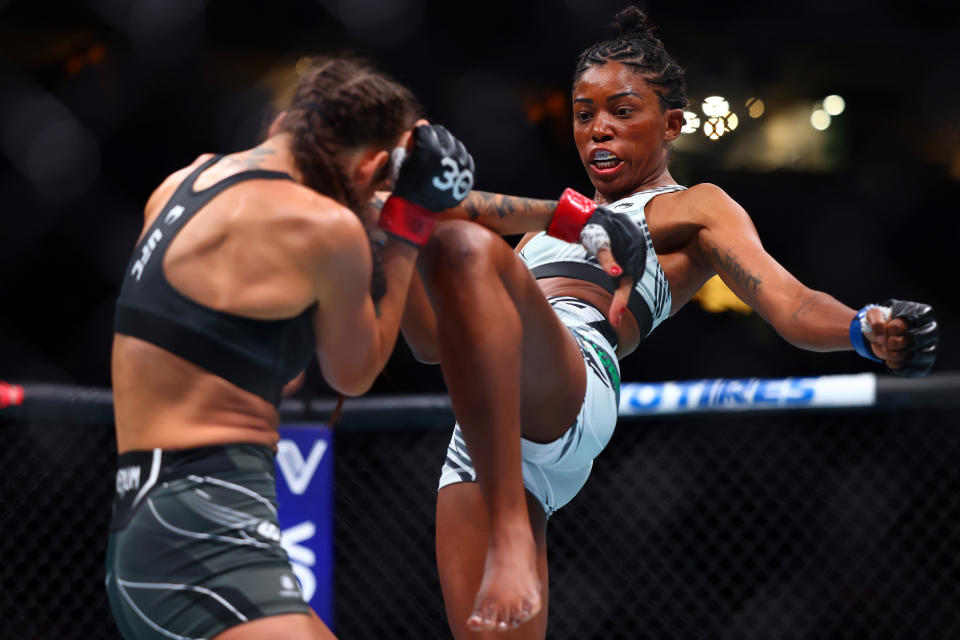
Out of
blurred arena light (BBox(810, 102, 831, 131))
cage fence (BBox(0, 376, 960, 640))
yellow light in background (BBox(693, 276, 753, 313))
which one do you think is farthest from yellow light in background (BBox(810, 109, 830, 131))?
cage fence (BBox(0, 376, 960, 640))

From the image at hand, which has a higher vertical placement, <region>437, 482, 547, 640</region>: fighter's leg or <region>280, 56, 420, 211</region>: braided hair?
<region>280, 56, 420, 211</region>: braided hair

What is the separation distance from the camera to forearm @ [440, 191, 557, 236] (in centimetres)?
145

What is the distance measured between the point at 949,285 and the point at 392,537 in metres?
1.80

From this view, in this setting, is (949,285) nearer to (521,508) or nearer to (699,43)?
(699,43)

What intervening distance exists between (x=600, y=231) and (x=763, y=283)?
1.25ft

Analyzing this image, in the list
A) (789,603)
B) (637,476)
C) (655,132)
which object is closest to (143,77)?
(655,132)

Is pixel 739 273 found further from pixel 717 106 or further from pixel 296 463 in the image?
pixel 717 106

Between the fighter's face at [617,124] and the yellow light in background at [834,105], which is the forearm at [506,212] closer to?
the fighter's face at [617,124]

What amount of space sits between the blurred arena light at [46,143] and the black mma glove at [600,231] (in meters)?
1.59

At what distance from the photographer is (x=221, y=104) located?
2.65 metres

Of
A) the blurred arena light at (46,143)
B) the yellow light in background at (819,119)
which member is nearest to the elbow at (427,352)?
the blurred arena light at (46,143)

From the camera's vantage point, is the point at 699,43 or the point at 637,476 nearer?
the point at 637,476

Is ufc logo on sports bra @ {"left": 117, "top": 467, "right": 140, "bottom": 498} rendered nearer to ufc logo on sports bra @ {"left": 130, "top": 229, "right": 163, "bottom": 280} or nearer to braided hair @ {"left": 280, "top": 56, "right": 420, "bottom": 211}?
ufc logo on sports bra @ {"left": 130, "top": 229, "right": 163, "bottom": 280}

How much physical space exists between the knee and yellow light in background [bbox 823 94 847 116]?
6.80 ft
